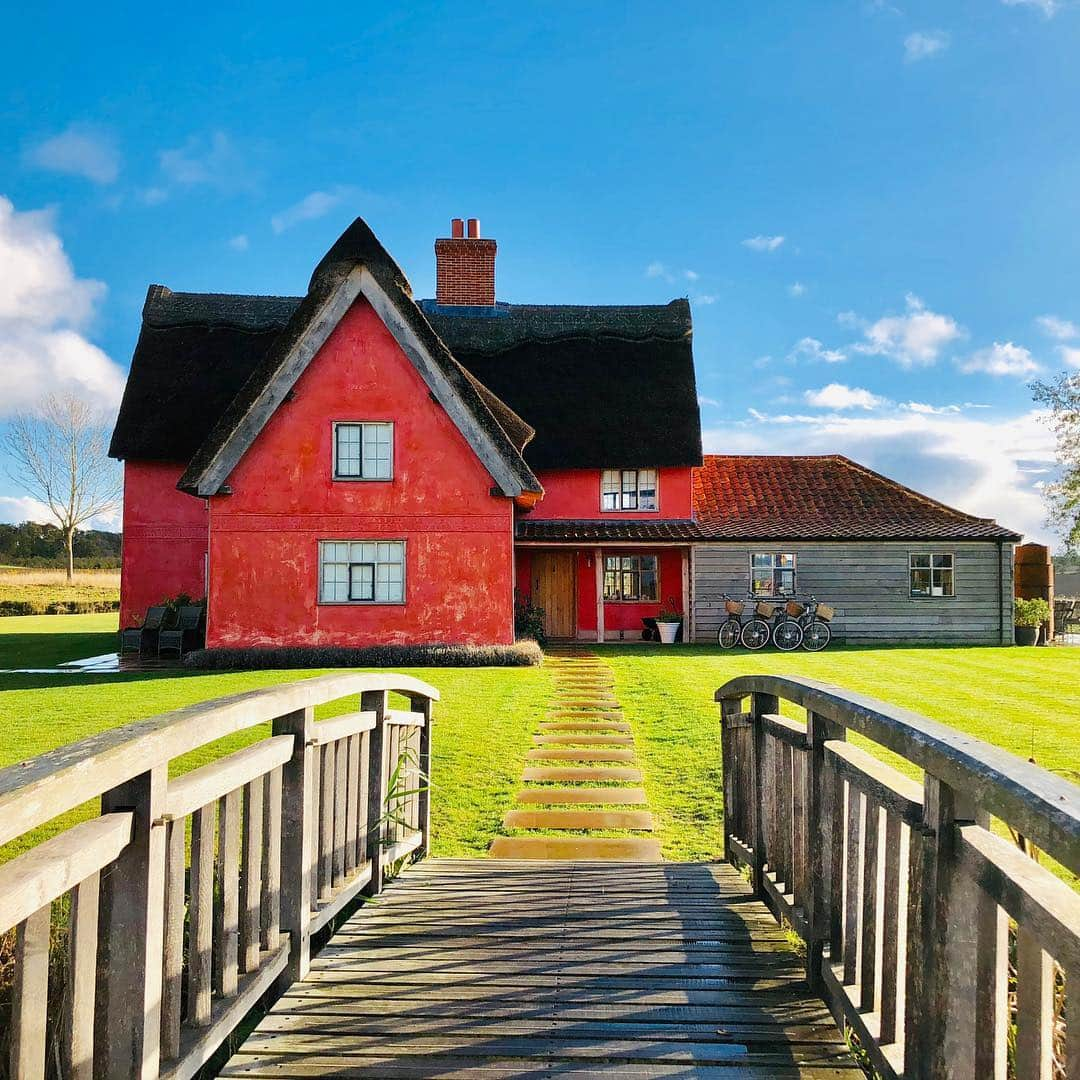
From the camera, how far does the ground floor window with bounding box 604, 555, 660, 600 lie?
2306 cm

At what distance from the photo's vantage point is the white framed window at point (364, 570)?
1758 centimetres

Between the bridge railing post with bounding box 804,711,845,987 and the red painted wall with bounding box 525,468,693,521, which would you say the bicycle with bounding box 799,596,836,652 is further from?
the bridge railing post with bounding box 804,711,845,987

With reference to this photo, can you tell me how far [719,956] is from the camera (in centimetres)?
355

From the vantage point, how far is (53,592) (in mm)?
41000

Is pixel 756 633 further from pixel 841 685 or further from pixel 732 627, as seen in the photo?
pixel 841 685

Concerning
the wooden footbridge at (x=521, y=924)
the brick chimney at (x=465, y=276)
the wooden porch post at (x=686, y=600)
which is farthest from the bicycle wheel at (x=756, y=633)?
the wooden footbridge at (x=521, y=924)

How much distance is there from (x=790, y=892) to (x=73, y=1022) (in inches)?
111

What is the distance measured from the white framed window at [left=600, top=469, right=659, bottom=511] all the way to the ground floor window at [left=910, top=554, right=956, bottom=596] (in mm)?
6727

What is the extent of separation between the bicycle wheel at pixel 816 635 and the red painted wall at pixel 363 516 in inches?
288

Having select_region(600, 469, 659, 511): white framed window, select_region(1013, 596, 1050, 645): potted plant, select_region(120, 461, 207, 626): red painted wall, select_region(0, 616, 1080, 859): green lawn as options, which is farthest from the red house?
select_region(1013, 596, 1050, 645): potted plant

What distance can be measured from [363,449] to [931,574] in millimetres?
14456

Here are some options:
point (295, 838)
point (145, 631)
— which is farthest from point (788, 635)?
point (295, 838)

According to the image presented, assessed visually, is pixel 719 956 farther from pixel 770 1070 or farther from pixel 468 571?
pixel 468 571

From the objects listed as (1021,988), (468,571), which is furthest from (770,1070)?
(468,571)
